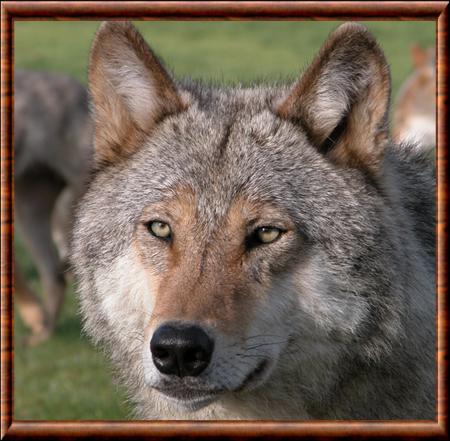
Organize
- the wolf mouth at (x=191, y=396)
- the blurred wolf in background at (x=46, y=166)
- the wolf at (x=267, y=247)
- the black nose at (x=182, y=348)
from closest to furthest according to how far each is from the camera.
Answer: the black nose at (x=182, y=348), the wolf mouth at (x=191, y=396), the wolf at (x=267, y=247), the blurred wolf in background at (x=46, y=166)

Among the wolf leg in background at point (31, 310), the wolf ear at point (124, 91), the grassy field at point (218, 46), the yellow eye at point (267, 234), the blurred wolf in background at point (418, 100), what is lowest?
the wolf leg in background at point (31, 310)

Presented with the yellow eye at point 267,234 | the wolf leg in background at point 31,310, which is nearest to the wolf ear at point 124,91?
the yellow eye at point 267,234

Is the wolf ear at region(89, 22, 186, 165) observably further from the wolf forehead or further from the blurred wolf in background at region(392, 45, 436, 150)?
the blurred wolf in background at region(392, 45, 436, 150)

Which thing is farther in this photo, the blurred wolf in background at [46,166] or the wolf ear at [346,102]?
the blurred wolf in background at [46,166]

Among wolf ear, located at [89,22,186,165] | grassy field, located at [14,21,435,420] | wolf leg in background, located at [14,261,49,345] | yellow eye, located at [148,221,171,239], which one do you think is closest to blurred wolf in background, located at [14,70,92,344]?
wolf leg in background, located at [14,261,49,345]

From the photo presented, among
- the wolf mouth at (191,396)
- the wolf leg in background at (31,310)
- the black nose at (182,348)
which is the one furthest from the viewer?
the wolf leg in background at (31,310)

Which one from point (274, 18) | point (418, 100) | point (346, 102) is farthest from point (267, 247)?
point (418, 100)

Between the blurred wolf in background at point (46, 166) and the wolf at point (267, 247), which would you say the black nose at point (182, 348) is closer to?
the wolf at point (267, 247)
